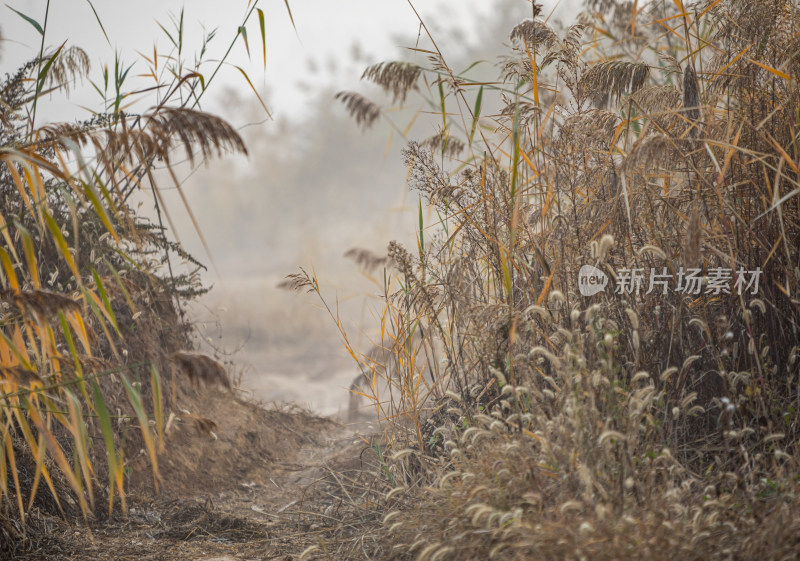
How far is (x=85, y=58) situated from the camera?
3418 mm

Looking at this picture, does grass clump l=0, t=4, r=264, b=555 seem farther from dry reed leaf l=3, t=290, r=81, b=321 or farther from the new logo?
the new logo

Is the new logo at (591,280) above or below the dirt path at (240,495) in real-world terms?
above

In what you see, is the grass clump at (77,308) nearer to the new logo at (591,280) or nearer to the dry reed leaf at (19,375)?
the dry reed leaf at (19,375)

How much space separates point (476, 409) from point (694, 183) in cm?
110

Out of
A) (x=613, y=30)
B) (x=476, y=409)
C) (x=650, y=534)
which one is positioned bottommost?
(x=650, y=534)

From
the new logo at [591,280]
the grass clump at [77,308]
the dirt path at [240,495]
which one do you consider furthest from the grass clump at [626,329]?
the grass clump at [77,308]

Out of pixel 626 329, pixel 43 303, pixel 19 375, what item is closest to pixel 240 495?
pixel 19 375

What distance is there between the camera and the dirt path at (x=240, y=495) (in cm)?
236

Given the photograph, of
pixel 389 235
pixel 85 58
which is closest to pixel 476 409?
pixel 85 58

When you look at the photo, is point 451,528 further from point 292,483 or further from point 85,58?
point 85,58

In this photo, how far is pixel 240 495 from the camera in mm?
3234

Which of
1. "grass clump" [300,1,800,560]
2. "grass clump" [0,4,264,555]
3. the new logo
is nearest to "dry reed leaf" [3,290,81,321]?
"grass clump" [0,4,264,555]

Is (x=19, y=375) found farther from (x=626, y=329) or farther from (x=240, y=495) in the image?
(x=626, y=329)

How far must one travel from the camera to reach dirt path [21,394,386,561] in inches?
92.7
